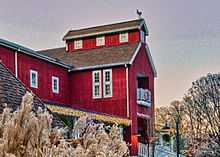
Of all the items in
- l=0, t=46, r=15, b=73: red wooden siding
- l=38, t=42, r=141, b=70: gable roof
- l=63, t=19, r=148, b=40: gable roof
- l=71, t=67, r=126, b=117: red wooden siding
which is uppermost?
l=63, t=19, r=148, b=40: gable roof

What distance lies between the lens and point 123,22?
115 feet

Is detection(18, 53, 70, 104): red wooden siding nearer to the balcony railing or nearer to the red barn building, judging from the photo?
the red barn building

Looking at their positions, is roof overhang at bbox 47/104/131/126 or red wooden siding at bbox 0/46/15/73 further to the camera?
red wooden siding at bbox 0/46/15/73

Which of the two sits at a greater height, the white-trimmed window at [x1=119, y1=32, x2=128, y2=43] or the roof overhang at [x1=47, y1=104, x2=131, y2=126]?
the white-trimmed window at [x1=119, y1=32, x2=128, y2=43]

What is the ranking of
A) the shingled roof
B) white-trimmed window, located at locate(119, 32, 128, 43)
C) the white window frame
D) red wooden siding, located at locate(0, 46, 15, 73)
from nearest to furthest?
the shingled roof, red wooden siding, located at locate(0, 46, 15, 73), white-trimmed window, located at locate(119, 32, 128, 43), the white window frame

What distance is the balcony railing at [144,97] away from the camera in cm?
3287

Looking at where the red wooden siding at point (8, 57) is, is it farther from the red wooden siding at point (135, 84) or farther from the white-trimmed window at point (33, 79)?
the red wooden siding at point (135, 84)

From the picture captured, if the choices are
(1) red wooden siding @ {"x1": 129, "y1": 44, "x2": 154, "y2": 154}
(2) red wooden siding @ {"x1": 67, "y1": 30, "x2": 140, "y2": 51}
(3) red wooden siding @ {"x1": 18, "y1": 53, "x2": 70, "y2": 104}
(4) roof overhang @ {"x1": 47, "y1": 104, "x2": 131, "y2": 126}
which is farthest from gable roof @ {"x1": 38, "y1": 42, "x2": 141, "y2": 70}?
(4) roof overhang @ {"x1": 47, "y1": 104, "x2": 131, "y2": 126}

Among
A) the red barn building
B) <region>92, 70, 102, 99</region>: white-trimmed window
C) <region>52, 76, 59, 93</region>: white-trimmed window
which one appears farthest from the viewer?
<region>92, 70, 102, 99</region>: white-trimmed window

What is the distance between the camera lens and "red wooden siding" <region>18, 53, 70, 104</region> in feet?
87.0

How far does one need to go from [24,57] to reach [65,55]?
848 centimetres

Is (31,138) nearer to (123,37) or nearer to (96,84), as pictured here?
(96,84)

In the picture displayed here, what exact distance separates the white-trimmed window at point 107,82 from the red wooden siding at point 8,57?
7292 millimetres

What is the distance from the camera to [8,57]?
25.3 metres
